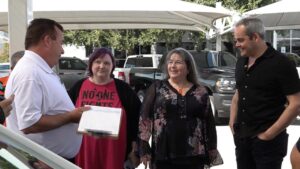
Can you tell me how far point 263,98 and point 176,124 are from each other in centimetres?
68

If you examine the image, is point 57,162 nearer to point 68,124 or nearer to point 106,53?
point 68,124

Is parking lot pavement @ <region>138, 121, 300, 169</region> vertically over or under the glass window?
under

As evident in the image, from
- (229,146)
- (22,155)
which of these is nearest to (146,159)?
(22,155)

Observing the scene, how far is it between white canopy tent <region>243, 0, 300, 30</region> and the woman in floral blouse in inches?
255

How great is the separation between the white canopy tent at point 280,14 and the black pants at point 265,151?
645 centimetres

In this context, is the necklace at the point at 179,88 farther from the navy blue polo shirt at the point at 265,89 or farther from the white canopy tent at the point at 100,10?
the white canopy tent at the point at 100,10

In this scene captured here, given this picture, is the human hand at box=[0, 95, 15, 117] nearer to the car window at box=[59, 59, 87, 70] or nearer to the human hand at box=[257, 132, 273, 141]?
the human hand at box=[257, 132, 273, 141]

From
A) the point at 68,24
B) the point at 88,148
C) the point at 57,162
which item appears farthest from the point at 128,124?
the point at 68,24

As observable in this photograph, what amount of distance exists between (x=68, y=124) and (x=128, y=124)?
1.07 m

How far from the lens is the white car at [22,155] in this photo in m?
1.98

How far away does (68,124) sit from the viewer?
308 cm

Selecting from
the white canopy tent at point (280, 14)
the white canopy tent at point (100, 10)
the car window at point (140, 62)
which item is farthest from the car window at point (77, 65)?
the white canopy tent at point (280, 14)

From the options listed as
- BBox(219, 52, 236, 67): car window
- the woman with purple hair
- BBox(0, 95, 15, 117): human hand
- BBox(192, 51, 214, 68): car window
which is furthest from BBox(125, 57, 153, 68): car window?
BBox(0, 95, 15, 117): human hand

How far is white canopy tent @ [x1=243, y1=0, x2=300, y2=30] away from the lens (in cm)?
991
